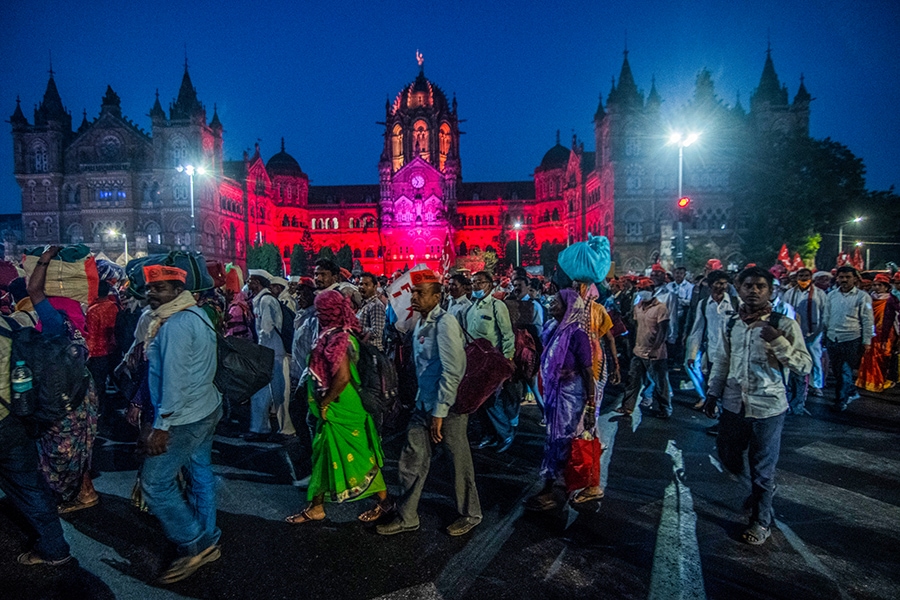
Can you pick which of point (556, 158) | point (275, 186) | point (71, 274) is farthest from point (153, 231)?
point (71, 274)

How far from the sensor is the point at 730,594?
11.3 ft

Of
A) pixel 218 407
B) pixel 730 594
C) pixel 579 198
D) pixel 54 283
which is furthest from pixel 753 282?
pixel 579 198

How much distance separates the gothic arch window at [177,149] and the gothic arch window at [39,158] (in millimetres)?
13176

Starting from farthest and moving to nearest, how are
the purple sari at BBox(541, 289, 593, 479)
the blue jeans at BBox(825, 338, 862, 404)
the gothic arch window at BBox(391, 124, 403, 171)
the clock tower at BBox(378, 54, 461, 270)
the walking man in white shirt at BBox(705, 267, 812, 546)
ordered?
the gothic arch window at BBox(391, 124, 403, 171) < the clock tower at BBox(378, 54, 461, 270) < the blue jeans at BBox(825, 338, 862, 404) < the purple sari at BBox(541, 289, 593, 479) < the walking man in white shirt at BBox(705, 267, 812, 546)

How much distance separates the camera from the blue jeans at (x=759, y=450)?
404 cm

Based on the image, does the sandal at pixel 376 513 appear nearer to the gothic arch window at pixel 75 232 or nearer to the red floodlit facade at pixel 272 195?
the red floodlit facade at pixel 272 195

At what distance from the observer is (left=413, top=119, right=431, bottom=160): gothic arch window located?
247 ft

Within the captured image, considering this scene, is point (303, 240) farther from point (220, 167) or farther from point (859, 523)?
point (859, 523)

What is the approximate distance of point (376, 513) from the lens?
14.7 ft

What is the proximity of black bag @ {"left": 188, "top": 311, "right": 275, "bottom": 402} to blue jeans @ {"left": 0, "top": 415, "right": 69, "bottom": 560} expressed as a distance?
51.0 inches

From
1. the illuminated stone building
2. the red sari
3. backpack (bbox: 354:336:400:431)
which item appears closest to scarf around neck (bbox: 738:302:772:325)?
backpack (bbox: 354:336:400:431)

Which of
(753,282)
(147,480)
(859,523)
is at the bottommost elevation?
(859,523)

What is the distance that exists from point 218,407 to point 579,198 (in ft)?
211

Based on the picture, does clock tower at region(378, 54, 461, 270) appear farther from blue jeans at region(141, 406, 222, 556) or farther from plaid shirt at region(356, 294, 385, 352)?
blue jeans at region(141, 406, 222, 556)
